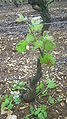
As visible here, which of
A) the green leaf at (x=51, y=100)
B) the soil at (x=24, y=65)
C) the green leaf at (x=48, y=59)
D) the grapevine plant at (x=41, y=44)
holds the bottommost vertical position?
the green leaf at (x=51, y=100)

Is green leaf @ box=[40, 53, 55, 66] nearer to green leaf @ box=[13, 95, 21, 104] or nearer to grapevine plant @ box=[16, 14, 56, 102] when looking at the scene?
grapevine plant @ box=[16, 14, 56, 102]

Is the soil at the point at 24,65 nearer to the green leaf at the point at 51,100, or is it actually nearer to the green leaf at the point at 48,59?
the green leaf at the point at 51,100

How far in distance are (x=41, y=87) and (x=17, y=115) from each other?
0.37 metres

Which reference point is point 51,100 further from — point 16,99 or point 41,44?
point 41,44

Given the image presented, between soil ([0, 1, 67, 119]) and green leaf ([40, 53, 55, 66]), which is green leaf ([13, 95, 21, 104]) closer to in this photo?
soil ([0, 1, 67, 119])

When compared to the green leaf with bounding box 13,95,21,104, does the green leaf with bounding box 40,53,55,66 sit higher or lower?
higher

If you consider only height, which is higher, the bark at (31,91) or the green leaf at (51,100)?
the bark at (31,91)

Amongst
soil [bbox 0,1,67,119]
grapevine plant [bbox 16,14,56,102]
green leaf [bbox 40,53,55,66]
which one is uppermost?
grapevine plant [bbox 16,14,56,102]

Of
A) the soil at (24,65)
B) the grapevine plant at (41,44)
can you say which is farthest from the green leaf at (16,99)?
the grapevine plant at (41,44)

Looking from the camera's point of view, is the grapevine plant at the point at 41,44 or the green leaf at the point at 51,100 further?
the green leaf at the point at 51,100

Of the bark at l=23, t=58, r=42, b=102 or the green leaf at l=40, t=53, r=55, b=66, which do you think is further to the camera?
the bark at l=23, t=58, r=42, b=102

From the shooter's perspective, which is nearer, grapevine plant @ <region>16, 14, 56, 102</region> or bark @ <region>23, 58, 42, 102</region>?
grapevine plant @ <region>16, 14, 56, 102</region>

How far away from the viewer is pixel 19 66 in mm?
2789

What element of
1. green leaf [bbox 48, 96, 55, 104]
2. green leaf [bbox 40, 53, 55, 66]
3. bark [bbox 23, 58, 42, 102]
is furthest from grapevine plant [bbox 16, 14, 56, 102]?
green leaf [bbox 48, 96, 55, 104]
